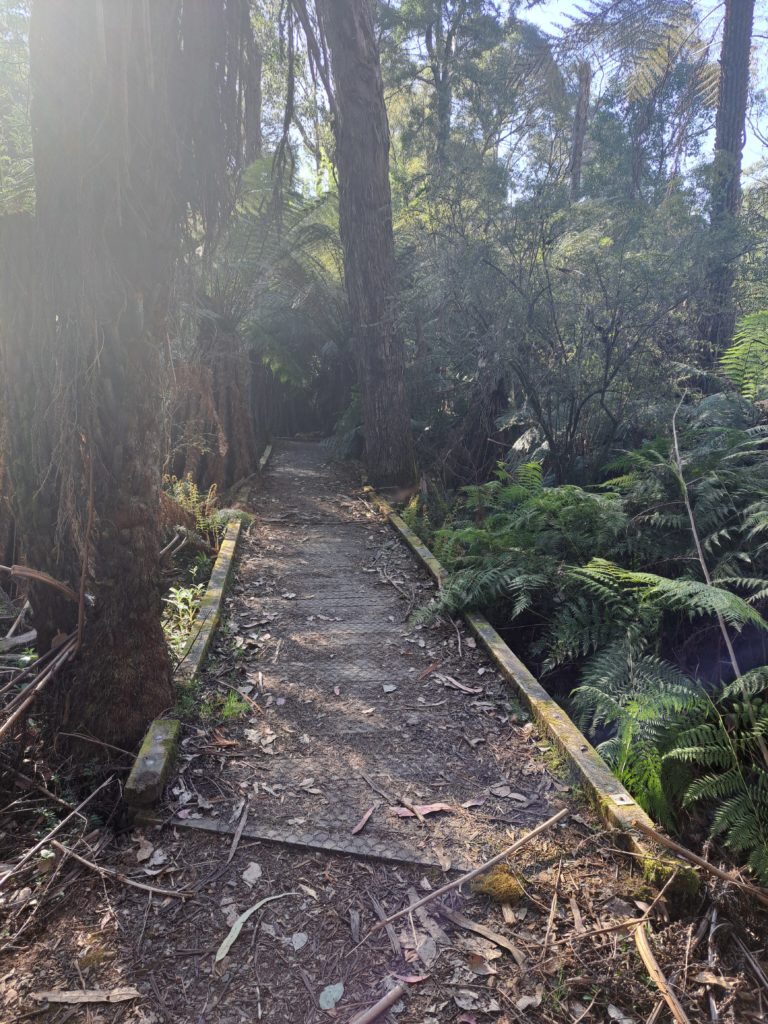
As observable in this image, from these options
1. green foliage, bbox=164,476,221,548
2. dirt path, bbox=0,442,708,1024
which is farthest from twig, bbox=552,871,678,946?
green foliage, bbox=164,476,221,548

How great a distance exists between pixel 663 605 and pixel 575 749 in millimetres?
1300

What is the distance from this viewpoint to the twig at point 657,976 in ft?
6.45

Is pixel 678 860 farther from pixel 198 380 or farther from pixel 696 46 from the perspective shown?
pixel 696 46

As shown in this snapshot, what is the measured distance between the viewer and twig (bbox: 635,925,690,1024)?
1.97m

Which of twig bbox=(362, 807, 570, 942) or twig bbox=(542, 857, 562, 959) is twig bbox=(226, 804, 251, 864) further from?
twig bbox=(542, 857, 562, 959)

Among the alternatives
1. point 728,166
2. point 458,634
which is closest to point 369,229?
point 728,166

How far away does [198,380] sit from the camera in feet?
27.9

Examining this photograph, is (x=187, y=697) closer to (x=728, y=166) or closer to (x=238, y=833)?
(x=238, y=833)

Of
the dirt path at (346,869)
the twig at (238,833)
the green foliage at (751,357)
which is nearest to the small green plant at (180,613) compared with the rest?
the dirt path at (346,869)

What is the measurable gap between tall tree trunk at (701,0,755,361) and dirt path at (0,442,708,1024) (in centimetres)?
525

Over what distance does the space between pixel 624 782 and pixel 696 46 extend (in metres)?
11.3

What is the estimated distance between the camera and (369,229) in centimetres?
881

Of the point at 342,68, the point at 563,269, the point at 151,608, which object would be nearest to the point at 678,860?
the point at 151,608

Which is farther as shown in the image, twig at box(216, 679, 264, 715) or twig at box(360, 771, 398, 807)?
twig at box(216, 679, 264, 715)
